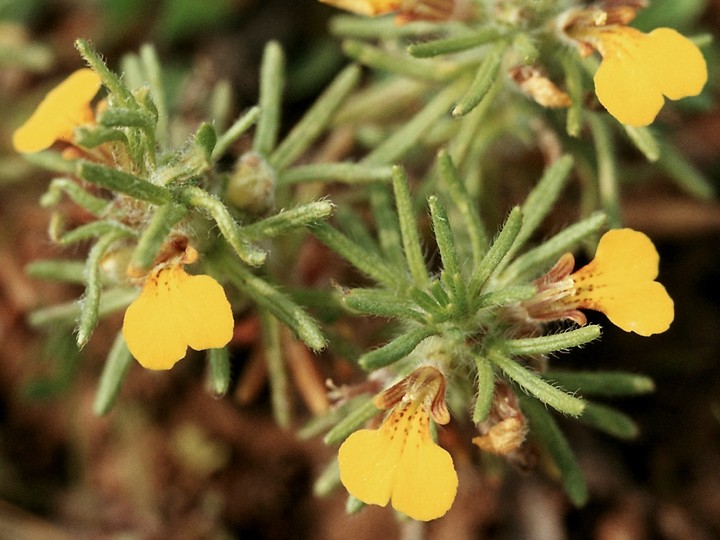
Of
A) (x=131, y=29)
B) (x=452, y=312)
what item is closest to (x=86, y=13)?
(x=131, y=29)

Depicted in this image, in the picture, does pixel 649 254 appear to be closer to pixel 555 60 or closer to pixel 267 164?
pixel 555 60

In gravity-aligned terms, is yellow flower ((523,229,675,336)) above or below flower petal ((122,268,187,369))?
below

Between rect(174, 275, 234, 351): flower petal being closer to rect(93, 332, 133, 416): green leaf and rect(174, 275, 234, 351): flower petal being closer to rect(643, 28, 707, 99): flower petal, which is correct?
rect(93, 332, 133, 416): green leaf

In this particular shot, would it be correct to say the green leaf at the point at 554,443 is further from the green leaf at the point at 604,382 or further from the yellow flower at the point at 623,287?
the yellow flower at the point at 623,287

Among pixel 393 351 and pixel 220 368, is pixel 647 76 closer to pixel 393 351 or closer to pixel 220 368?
pixel 393 351

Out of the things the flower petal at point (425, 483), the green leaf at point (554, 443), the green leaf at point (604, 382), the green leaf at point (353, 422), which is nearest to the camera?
the flower petal at point (425, 483)

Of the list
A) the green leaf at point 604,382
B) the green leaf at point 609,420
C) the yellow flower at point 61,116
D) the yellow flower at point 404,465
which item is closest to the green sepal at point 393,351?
the yellow flower at point 404,465

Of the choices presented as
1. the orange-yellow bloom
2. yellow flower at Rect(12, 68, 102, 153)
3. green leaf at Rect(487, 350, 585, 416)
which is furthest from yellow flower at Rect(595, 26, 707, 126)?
yellow flower at Rect(12, 68, 102, 153)
